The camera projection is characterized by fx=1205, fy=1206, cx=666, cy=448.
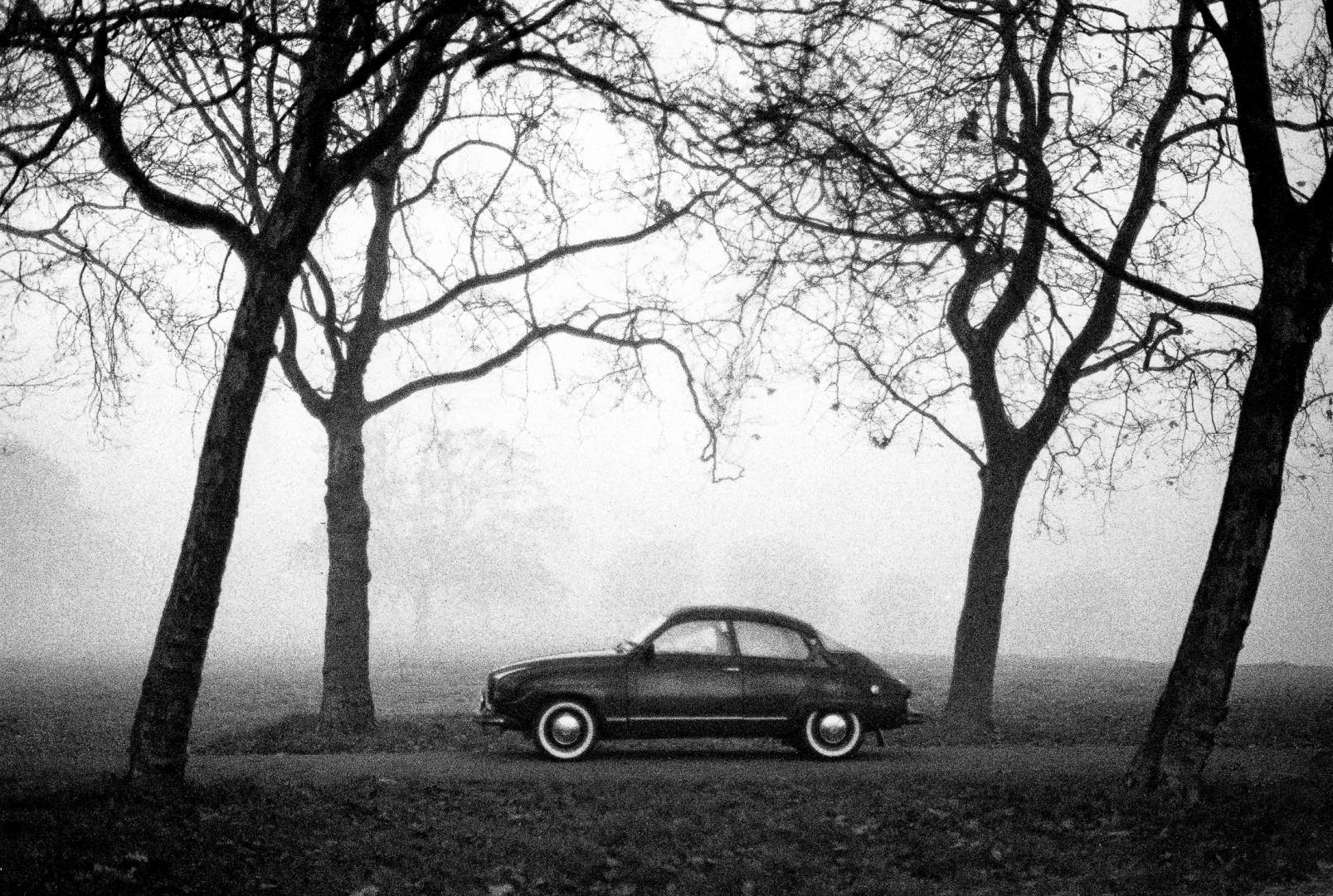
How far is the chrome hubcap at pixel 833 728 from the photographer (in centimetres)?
1369

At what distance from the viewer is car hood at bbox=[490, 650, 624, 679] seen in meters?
13.1

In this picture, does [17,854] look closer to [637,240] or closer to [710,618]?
[710,618]

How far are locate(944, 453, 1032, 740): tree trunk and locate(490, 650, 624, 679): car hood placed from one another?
6629 mm

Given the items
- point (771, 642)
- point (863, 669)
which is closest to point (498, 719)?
point (771, 642)

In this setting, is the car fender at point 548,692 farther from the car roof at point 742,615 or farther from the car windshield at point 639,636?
the car roof at point 742,615

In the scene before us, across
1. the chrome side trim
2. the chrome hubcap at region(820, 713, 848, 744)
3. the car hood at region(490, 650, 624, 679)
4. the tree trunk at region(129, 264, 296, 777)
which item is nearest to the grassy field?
the tree trunk at region(129, 264, 296, 777)

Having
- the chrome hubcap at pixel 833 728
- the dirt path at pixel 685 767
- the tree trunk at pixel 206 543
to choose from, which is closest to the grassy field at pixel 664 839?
the dirt path at pixel 685 767

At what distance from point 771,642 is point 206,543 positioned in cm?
658

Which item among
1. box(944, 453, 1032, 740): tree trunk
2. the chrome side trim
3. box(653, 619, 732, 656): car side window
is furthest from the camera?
box(944, 453, 1032, 740): tree trunk

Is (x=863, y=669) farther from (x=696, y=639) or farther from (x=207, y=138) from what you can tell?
(x=207, y=138)

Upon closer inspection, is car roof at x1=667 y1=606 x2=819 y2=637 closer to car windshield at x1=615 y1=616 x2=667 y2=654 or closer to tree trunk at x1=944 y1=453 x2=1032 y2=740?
car windshield at x1=615 y1=616 x2=667 y2=654

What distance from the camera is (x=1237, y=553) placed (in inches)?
403

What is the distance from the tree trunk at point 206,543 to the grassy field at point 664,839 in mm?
524

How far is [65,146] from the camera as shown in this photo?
35.8 feet
